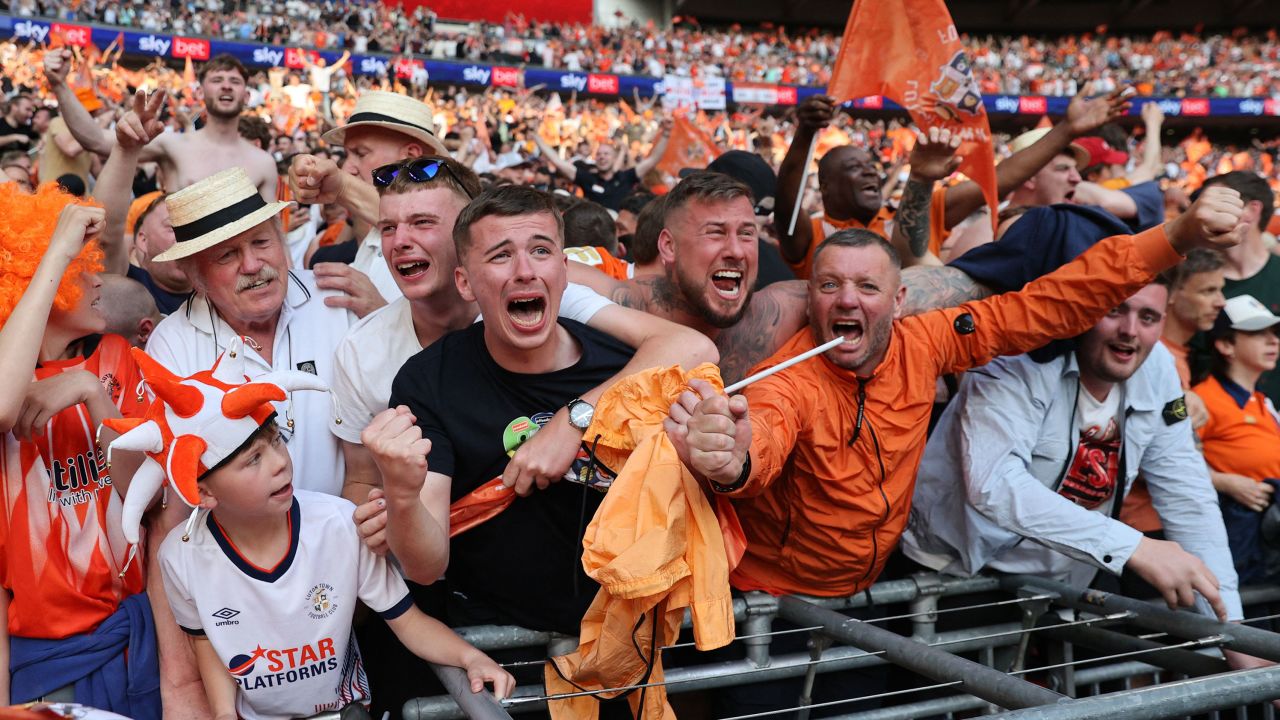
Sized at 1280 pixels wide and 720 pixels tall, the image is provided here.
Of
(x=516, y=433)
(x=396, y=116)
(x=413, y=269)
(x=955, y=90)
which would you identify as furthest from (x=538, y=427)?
(x=955, y=90)

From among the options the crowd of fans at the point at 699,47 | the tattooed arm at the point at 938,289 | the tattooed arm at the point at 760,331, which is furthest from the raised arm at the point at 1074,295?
the crowd of fans at the point at 699,47

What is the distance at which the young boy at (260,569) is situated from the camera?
2.14m

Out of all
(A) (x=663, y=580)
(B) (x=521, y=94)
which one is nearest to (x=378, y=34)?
(B) (x=521, y=94)

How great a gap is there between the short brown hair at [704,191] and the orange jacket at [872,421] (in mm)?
495

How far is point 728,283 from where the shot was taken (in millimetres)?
2943

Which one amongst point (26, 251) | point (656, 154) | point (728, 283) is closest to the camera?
point (26, 251)

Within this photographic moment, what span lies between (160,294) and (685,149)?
535 centimetres

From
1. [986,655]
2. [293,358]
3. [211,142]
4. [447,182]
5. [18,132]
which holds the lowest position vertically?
[986,655]

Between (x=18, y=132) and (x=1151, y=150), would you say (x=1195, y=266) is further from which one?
(x=18, y=132)

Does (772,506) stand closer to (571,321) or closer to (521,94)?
(571,321)

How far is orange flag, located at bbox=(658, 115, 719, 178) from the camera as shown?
810cm

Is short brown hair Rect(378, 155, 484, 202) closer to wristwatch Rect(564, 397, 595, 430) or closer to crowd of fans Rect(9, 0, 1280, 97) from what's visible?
wristwatch Rect(564, 397, 595, 430)

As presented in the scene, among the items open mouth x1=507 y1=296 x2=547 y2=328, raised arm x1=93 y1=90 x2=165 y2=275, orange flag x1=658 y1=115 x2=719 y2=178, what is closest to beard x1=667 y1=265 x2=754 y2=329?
open mouth x1=507 y1=296 x2=547 y2=328

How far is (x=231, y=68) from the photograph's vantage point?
17.1 feet
